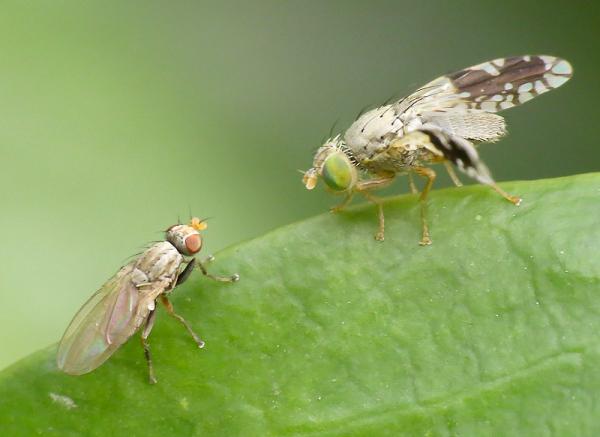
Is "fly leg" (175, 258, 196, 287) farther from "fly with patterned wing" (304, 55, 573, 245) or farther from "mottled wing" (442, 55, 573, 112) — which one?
"mottled wing" (442, 55, 573, 112)

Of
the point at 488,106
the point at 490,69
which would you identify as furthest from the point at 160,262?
the point at 490,69

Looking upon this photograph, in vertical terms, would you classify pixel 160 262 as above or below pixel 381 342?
above

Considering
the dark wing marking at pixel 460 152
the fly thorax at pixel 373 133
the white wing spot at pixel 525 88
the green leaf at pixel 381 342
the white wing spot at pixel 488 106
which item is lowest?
the green leaf at pixel 381 342

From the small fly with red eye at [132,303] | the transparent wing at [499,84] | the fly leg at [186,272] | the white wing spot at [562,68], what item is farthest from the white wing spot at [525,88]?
the fly leg at [186,272]

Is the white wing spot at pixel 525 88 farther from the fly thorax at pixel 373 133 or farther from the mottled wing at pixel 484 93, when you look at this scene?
the fly thorax at pixel 373 133

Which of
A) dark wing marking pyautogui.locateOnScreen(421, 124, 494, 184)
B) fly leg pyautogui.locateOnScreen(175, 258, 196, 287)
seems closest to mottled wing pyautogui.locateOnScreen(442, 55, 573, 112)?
dark wing marking pyautogui.locateOnScreen(421, 124, 494, 184)

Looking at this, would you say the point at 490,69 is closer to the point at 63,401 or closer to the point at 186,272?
the point at 186,272
